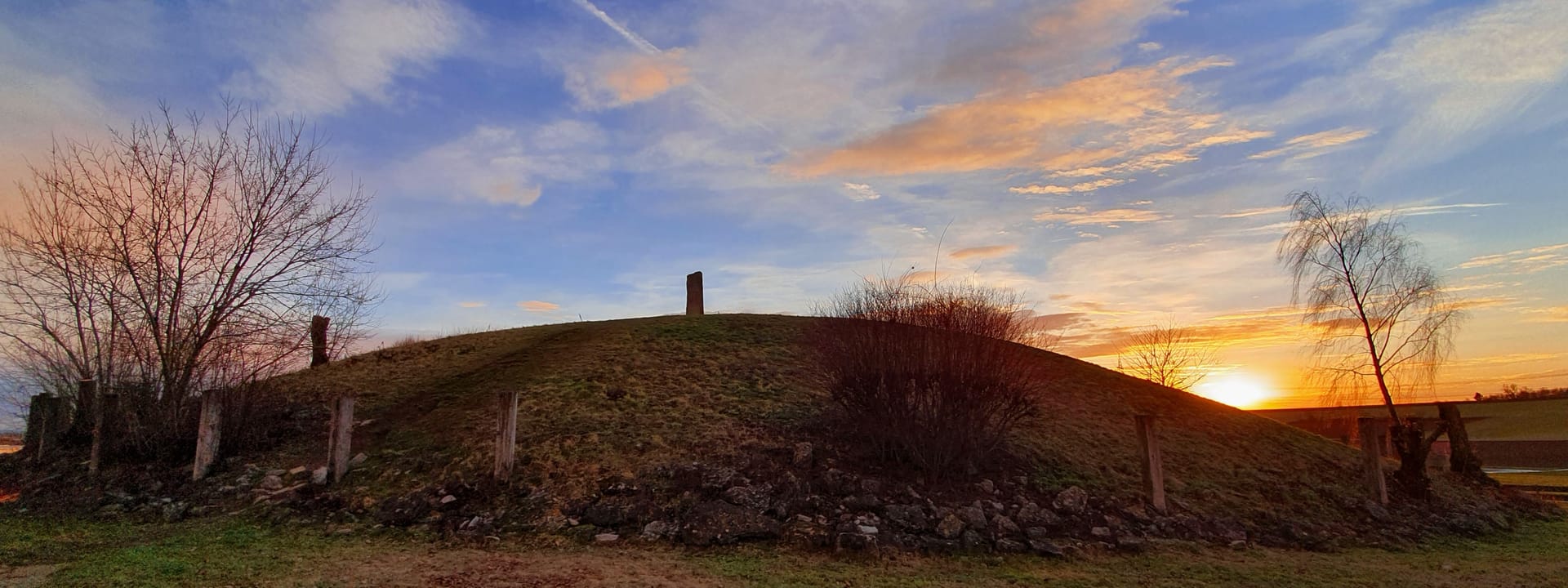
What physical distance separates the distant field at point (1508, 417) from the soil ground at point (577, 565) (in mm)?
34672

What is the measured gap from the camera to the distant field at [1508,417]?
146 feet

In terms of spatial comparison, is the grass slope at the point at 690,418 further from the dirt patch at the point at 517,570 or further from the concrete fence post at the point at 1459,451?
the dirt patch at the point at 517,570

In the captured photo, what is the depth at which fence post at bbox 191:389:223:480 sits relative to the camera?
559 inches

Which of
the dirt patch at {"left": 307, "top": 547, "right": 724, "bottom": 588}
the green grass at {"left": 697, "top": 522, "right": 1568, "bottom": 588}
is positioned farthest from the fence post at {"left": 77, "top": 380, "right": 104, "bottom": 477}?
the green grass at {"left": 697, "top": 522, "right": 1568, "bottom": 588}

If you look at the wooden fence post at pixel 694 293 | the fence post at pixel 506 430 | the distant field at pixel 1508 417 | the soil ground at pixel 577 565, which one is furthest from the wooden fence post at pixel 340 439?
the distant field at pixel 1508 417

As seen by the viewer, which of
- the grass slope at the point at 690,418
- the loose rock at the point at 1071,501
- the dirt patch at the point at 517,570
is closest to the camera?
the dirt patch at the point at 517,570

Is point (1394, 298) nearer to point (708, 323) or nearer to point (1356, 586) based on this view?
point (1356, 586)

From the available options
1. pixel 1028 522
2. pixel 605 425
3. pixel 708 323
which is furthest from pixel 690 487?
pixel 708 323

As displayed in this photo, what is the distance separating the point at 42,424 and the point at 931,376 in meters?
20.7

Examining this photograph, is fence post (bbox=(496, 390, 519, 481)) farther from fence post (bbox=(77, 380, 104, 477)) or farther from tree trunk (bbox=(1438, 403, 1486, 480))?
tree trunk (bbox=(1438, 403, 1486, 480))

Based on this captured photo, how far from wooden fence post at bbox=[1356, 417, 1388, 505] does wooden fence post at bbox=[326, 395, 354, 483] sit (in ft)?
64.5

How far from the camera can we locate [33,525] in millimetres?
12125

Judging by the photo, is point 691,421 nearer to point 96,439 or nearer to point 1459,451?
point 96,439

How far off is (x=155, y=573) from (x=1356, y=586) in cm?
1471
